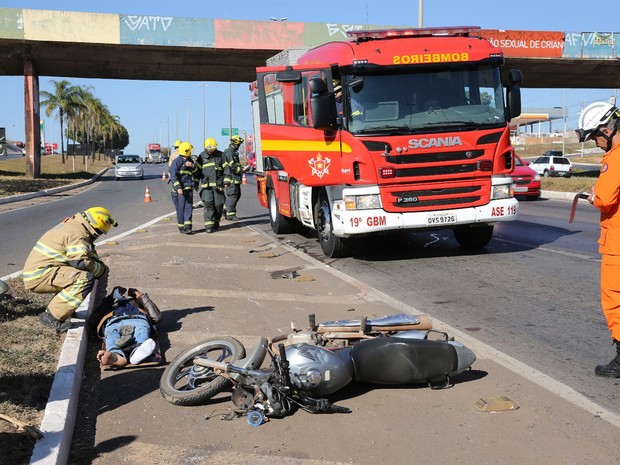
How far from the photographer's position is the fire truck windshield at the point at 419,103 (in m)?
10.6

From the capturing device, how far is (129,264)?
434 inches

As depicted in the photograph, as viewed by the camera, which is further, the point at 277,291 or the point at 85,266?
the point at 277,291

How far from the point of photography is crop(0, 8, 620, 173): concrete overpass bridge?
3562 centimetres

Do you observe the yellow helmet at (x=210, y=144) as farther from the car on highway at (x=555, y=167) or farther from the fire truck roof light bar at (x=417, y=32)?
the car on highway at (x=555, y=167)

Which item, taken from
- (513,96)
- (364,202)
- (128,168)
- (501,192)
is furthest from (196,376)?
(128,168)

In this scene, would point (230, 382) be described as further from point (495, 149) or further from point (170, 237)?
point (170, 237)

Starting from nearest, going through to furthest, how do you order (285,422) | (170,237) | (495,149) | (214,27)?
1. (285,422)
2. (495,149)
3. (170,237)
4. (214,27)

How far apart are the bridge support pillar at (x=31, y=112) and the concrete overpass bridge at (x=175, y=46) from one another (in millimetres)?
53

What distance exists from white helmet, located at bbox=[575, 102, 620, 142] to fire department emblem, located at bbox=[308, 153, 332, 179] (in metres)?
5.92

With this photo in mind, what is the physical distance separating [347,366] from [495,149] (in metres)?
6.51

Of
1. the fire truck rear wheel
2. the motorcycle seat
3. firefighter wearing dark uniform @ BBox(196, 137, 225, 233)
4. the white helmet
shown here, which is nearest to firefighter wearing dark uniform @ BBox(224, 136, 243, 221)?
firefighter wearing dark uniform @ BBox(196, 137, 225, 233)

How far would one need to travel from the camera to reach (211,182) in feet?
52.2

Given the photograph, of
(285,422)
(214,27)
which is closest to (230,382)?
(285,422)

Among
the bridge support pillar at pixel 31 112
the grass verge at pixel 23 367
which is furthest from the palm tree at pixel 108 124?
the grass verge at pixel 23 367
